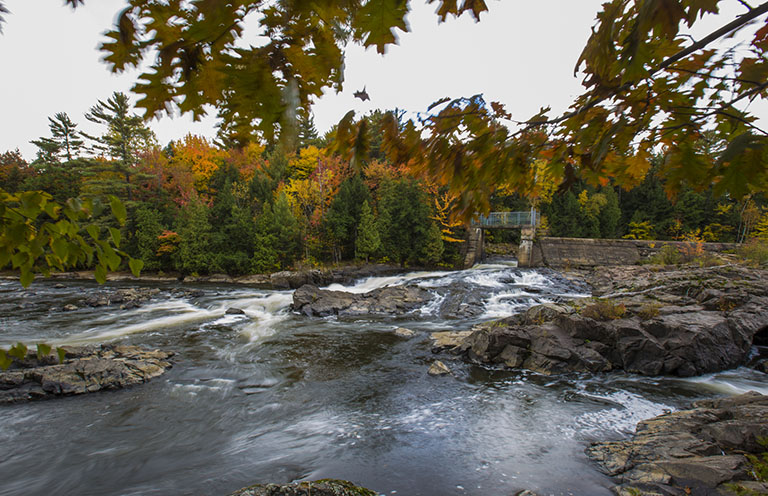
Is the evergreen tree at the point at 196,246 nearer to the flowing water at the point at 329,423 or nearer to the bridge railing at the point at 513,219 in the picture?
the flowing water at the point at 329,423

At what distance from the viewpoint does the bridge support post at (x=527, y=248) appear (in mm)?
20234

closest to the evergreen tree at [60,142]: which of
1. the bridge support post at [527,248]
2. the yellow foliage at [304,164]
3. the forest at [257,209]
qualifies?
the forest at [257,209]

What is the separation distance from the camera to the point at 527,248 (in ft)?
67.0

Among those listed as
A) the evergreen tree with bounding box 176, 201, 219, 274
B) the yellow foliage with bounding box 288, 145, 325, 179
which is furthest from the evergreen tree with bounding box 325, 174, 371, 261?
the evergreen tree with bounding box 176, 201, 219, 274

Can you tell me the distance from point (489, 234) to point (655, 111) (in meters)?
31.5

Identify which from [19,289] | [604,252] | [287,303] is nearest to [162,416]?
[287,303]

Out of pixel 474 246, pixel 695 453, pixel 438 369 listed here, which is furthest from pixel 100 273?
pixel 474 246

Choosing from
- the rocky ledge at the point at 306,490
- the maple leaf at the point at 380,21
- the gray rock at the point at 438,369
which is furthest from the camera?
the gray rock at the point at 438,369

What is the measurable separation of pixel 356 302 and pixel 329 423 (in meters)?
7.78

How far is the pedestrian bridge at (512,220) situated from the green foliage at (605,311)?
47.9 feet

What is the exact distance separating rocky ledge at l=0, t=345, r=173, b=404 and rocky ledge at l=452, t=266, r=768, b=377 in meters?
6.21

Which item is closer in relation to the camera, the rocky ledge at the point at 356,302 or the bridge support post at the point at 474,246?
the rocky ledge at the point at 356,302

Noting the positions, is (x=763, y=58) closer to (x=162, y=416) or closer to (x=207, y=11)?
(x=207, y=11)

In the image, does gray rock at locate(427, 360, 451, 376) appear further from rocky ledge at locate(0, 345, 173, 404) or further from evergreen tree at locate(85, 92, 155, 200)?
evergreen tree at locate(85, 92, 155, 200)
